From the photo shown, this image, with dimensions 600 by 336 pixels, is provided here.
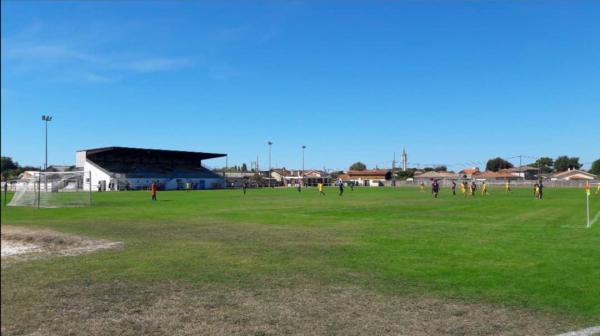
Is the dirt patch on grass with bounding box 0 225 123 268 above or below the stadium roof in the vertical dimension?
below

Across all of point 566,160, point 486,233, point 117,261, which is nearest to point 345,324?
point 117,261

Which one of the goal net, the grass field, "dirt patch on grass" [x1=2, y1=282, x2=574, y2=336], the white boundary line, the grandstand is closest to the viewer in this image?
the white boundary line

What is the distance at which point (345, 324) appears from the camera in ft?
23.6

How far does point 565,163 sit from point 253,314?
20190 centimetres

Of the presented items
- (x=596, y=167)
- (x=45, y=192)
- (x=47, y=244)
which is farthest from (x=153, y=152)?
(x=596, y=167)

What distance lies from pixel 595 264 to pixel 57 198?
136 ft

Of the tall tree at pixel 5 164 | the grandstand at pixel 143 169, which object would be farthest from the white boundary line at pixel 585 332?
the grandstand at pixel 143 169

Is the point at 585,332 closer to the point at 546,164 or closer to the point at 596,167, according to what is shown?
the point at 596,167

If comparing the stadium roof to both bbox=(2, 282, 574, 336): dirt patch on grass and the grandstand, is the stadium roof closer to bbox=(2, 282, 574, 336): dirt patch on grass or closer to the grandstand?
the grandstand

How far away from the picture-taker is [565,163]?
608 feet

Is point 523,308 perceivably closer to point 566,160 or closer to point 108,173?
point 108,173

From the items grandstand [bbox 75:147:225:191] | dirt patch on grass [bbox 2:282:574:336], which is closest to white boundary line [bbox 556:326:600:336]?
dirt patch on grass [bbox 2:282:574:336]

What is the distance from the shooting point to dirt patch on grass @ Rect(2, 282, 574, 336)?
6.88 metres

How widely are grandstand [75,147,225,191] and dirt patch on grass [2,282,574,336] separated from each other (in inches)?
3393
